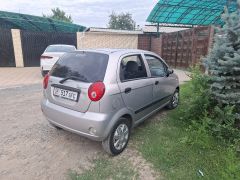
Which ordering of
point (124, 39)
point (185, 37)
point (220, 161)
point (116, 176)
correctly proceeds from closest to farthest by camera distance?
point (116, 176) < point (220, 161) < point (185, 37) < point (124, 39)

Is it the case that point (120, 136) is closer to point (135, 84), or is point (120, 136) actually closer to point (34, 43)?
point (135, 84)

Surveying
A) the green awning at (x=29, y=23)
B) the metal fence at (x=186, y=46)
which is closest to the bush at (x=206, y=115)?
the metal fence at (x=186, y=46)

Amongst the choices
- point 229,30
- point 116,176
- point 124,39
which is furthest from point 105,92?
point 124,39

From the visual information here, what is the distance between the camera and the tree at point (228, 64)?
3.39m

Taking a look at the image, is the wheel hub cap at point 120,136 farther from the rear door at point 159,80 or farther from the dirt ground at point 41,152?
the rear door at point 159,80

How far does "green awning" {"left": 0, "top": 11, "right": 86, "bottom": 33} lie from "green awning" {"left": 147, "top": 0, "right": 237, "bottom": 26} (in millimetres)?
7935

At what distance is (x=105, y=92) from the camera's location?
8.91ft

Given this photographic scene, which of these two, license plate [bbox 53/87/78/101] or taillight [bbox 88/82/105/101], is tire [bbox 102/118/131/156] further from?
license plate [bbox 53/87/78/101]

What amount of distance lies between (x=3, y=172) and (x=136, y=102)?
2.12 meters

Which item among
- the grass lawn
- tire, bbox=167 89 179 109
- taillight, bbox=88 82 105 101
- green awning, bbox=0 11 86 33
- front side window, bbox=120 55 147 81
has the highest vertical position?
green awning, bbox=0 11 86 33

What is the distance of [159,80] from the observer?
4020 mm

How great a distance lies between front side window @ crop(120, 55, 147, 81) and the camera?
10.3 ft

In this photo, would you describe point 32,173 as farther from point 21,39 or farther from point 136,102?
point 21,39

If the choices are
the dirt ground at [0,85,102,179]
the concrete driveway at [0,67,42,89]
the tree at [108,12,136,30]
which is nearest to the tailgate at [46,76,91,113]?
the dirt ground at [0,85,102,179]
